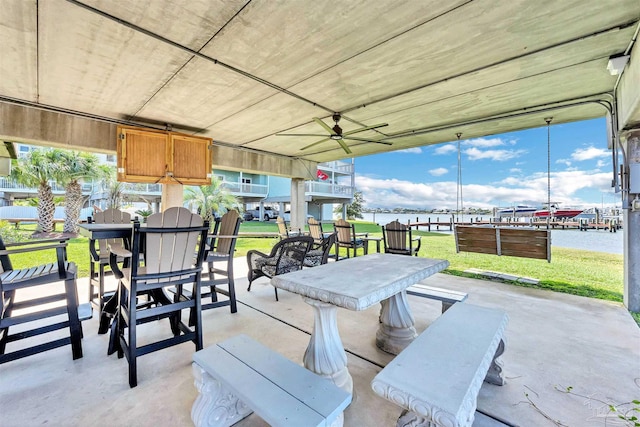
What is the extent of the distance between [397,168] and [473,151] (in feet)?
25.1

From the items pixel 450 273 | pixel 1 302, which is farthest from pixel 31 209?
pixel 450 273

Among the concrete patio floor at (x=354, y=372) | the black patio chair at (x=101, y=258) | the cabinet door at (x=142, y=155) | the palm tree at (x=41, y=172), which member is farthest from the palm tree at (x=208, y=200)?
the concrete patio floor at (x=354, y=372)

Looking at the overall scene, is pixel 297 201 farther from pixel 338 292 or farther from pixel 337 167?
pixel 337 167

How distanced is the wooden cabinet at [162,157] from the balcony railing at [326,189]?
10.8 metres

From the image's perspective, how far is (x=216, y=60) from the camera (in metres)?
3.01

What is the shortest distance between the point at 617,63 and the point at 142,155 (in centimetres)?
658

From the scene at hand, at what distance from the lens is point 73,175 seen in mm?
10203

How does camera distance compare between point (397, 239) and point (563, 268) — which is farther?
point (563, 268)

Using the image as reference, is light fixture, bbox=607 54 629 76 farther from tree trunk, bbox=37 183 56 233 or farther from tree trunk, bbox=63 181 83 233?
tree trunk, bbox=37 183 56 233

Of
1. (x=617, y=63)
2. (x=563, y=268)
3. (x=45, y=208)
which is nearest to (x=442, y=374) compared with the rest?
(x=617, y=63)

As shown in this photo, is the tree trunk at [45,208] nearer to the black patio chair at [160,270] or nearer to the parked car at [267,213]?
the black patio chair at [160,270]

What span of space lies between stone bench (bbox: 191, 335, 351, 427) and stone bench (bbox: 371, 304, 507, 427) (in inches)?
9.7

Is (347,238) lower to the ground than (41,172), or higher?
lower

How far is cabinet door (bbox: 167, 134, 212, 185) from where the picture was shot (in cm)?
509
